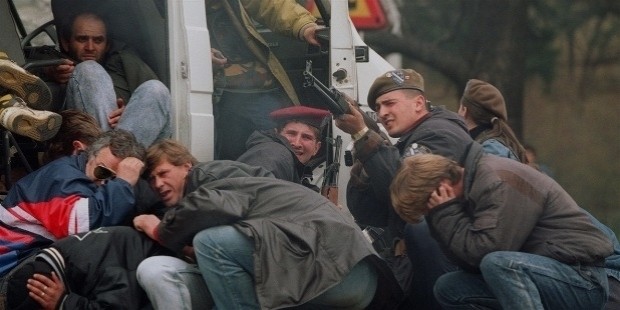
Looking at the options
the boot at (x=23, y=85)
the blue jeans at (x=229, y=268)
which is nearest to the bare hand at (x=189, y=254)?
the blue jeans at (x=229, y=268)

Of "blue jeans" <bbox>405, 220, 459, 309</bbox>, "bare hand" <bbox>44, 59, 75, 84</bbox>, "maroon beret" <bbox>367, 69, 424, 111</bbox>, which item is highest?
"bare hand" <bbox>44, 59, 75, 84</bbox>

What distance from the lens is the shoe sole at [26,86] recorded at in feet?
25.1

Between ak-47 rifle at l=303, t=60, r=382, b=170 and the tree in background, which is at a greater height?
ak-47 rifle at l=303, t=60, r=382, b=170

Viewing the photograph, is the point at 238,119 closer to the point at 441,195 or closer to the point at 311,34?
the point at 311,34

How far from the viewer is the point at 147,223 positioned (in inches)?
293

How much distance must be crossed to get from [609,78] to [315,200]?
5.17 m

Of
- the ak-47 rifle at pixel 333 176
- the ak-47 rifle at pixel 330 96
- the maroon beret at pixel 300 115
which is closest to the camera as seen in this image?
the ak-47 rifle at pixel 330 96

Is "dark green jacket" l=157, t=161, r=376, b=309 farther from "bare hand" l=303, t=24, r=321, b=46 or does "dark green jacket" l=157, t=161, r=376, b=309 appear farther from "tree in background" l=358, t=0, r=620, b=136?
"tree in background" l=358, t=0, r=620, b=136

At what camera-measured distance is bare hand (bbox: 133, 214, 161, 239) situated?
741cm

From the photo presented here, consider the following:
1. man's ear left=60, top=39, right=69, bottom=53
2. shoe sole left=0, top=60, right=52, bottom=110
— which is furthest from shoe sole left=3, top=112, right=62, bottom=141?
man's ear left=60, top=39, right=69, bottom=53

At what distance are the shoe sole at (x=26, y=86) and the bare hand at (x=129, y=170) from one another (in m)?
0.46

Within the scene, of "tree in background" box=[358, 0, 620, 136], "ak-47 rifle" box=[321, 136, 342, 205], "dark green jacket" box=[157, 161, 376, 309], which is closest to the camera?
"dark green jacket" box=[157, 161, 376, 309]

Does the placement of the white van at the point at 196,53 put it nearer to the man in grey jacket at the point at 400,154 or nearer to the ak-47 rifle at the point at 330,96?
the ak-47 rifle at the point at 330,96

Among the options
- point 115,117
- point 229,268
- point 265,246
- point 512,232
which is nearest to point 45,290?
point 229,268
